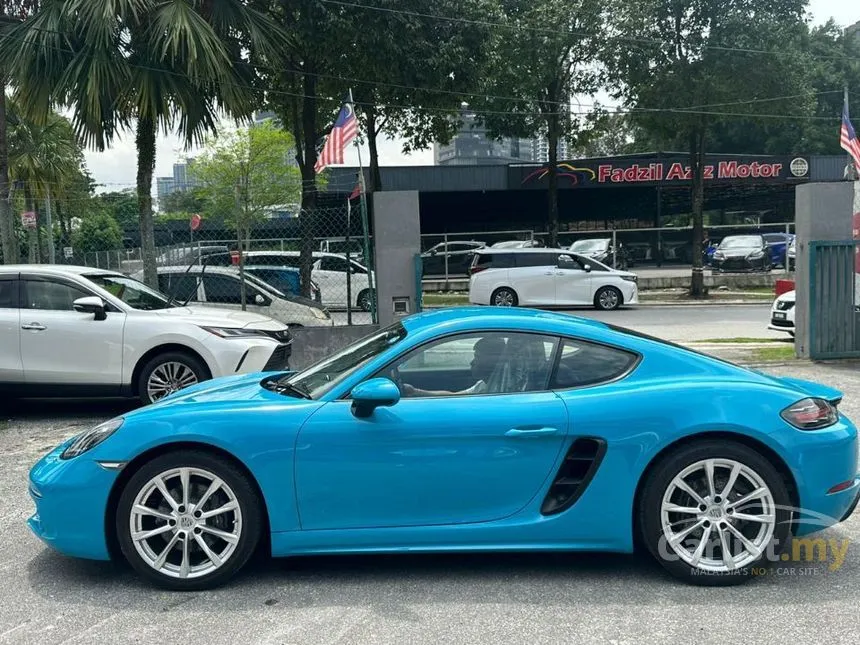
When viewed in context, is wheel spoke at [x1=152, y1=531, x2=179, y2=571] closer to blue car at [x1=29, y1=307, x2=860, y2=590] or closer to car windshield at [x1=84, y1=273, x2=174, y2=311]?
blue car at [x1=29, y1=307, x2=860, y2=590]

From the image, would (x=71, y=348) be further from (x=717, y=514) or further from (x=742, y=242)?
(x=742, y=242)

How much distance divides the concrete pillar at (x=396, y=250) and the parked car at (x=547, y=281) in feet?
34.0

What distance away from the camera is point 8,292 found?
26.0 feet

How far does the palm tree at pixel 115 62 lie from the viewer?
34.5 feet

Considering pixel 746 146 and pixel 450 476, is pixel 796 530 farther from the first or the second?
pixel 746 146

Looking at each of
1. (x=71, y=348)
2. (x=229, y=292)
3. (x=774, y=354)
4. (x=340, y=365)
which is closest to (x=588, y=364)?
(x=340, y=365)

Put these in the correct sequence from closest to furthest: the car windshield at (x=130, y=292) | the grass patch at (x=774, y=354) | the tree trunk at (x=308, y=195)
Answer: the car windshield at (x=130, y=292)
the grass patch at (x=774, y=354)
the tree trunk at (x=308, y=195)

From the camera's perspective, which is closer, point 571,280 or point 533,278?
point 533,278

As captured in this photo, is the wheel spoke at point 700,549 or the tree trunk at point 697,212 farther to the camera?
the tree trunk at point 697,212

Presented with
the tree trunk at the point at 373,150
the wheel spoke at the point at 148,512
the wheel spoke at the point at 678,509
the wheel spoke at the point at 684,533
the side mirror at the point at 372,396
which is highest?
the tree trunk at the point at 373,150

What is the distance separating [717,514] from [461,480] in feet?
4.09

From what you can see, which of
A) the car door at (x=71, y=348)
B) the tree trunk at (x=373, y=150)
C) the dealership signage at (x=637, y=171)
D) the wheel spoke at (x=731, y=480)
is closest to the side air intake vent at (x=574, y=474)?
the wheel spoke at (x=731, y=480)

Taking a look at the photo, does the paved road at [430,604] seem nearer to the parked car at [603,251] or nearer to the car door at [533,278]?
the car door at [533,278]

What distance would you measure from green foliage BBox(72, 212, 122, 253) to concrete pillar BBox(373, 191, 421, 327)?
2857 cm
